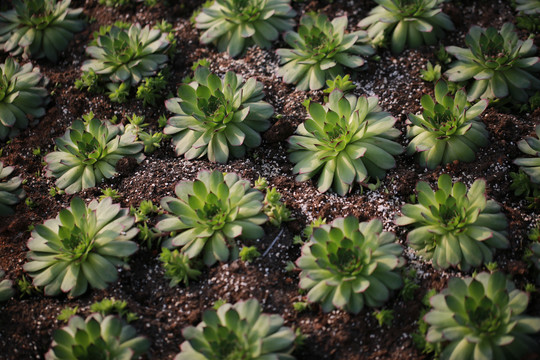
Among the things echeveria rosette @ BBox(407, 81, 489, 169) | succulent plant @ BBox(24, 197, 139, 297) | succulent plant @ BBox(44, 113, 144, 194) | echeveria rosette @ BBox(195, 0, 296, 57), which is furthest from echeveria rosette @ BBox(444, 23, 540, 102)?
succulent plant @ BBox(24, 197, 139, 297)

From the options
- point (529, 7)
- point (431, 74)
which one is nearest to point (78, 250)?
point (431, 74)

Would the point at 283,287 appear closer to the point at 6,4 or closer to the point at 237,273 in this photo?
the point at 237,273

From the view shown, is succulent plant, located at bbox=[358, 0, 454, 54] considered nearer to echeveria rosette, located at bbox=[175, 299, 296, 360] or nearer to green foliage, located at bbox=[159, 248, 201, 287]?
green foliage, located at bbox=[159, 248, 201, 287]

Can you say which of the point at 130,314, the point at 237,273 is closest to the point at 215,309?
the point at 237,273

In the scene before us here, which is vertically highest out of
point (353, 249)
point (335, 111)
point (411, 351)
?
point (335, 111)

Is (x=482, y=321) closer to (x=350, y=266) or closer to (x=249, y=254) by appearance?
(x=350, y=266)
